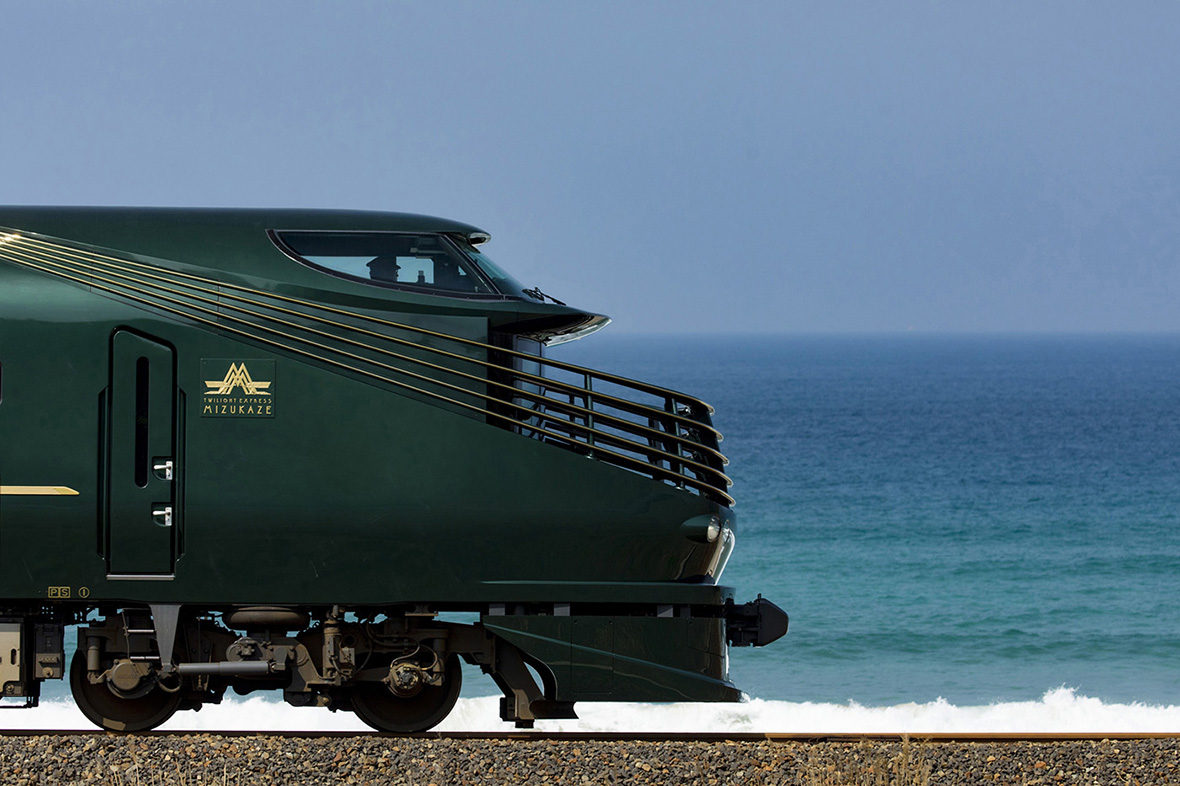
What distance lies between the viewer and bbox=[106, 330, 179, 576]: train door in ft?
31.6

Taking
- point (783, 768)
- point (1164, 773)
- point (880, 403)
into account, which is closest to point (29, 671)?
point (783, 768)

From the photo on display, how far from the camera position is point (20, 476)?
9.66 m

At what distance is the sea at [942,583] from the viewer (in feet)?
69.8

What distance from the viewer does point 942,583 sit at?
38562 millimetres

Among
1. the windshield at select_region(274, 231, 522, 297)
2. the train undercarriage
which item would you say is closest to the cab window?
the windshield at select_region(274, 231, 522, 297)

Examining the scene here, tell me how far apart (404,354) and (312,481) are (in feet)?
3.35

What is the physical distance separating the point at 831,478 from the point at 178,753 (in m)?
51.5

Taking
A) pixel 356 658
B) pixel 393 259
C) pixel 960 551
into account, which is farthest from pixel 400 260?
A: pixel 960 551

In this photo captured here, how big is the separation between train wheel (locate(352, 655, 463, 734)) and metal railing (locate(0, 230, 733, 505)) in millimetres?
1858

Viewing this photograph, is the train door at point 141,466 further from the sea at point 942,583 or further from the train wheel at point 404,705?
the sea at point 942,583

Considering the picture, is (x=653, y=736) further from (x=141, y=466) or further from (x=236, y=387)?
(x=141, y=466)

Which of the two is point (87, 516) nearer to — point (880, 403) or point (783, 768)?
point (783, 768)

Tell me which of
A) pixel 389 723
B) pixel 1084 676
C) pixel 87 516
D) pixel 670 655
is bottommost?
pixel 1084 676

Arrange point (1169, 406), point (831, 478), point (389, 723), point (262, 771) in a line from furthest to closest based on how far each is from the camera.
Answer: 1. point (1169, 406)
2. point (831, 478)
3. point (389, 723)
4. point (262, 771)
